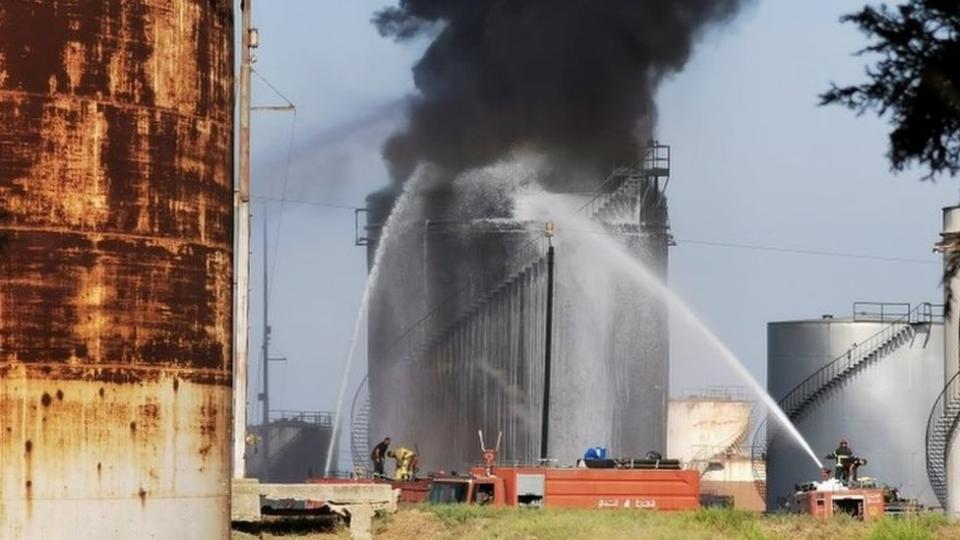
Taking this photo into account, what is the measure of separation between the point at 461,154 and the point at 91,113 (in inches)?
1734

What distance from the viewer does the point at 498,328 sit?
6775 centimetres

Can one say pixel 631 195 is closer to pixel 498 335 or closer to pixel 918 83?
pixel 498 335

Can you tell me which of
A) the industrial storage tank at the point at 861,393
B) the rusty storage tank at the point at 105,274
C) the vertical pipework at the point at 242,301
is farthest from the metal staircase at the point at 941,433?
the rusty storage tank at the point at 105,274

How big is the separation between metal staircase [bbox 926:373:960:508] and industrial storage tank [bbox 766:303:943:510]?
1030 mm

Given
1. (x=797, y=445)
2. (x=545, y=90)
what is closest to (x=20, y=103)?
(x=797, y=445)

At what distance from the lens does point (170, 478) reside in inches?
953

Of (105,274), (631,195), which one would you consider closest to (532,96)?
(631,195)

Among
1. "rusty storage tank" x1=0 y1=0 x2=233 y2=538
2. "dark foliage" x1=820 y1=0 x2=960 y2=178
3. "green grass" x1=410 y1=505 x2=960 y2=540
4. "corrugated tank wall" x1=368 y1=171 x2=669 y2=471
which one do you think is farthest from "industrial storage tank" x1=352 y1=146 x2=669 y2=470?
"dark foliage" x1=820 y1=0 x2=960 y2=178

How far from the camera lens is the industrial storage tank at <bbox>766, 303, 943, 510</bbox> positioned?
183 ft

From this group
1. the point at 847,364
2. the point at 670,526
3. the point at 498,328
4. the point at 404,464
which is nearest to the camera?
the point at 670,526

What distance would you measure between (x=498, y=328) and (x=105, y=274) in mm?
44473

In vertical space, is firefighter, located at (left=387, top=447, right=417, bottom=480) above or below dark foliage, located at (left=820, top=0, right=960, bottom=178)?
below

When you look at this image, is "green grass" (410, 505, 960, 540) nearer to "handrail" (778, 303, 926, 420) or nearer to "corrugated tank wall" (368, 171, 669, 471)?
"handrail" (778, 303, 926, 420)

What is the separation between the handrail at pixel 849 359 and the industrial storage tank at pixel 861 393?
27mm
